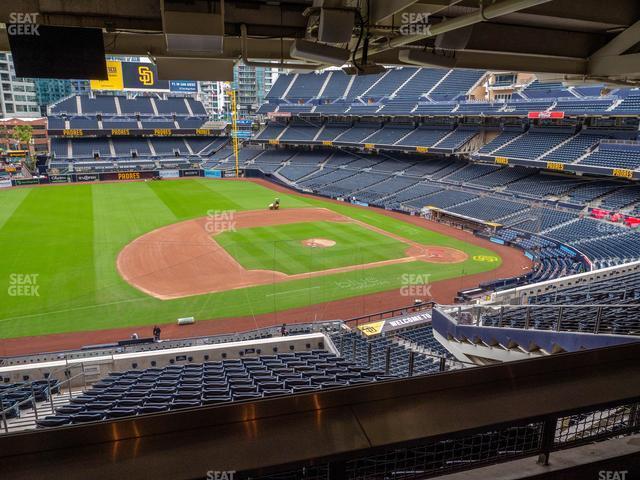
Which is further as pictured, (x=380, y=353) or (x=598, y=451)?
(x=380, y=353)

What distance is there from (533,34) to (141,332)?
15.9 m

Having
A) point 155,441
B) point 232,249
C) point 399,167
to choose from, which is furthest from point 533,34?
point 399,167

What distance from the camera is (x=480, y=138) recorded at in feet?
141

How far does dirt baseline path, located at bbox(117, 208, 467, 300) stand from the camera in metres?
21.5

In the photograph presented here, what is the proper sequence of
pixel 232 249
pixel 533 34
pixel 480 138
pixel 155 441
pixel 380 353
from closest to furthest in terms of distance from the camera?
pixel 155 441 < pixel 533 34 < pixel 380 353 < pixel 232 249 < pixel 480 138

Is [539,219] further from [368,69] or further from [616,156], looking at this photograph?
[368,69]

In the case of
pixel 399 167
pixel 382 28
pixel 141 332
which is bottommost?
pixel 141 332

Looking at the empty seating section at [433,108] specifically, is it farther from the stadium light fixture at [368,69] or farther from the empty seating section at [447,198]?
the stadium light fixture at [368,69]

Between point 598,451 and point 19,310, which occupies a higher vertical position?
point 598,451

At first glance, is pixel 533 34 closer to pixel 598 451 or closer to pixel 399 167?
pixel 598 451
